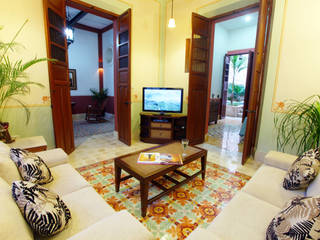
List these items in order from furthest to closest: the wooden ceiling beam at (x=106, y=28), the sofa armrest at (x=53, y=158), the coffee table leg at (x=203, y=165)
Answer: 1. the wooden ceiling beam at (x=106, y=28)
2. the coffee table leg at (x=203, y=165)
3. the sofa armrest at (x=53, y=158)

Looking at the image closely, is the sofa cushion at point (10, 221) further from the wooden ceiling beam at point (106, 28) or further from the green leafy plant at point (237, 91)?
the green leafy plant at point (237, 91)

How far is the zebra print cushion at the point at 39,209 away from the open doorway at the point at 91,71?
16.4 feet

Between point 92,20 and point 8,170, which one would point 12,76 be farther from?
point 92,20

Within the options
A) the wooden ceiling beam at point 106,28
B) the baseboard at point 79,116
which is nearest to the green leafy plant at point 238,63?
the wooden ceiling beam at point 106,28

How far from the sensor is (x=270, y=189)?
147 cm

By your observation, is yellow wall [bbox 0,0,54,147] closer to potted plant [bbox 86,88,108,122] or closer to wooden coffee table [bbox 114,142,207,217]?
wooden coffee table [bbox 114,142,207,217]

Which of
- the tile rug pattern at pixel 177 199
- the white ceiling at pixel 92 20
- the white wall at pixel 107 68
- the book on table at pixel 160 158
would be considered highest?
the white ceiling at pixel 92 20

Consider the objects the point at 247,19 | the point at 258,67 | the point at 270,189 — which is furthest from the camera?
the point at 247,19

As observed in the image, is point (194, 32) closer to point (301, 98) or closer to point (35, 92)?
point (301, 98)

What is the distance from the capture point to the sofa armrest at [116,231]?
A: 81 centimetres

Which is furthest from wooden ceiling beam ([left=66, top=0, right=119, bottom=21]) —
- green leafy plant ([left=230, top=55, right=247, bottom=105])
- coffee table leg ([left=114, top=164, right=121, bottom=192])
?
green leafy plant ([left=230, top=55, right=247, bottom=105])

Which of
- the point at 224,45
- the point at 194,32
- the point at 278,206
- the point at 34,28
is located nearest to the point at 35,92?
the point at 34,28

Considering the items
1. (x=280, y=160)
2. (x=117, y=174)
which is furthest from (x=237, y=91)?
(x=117, y=174)

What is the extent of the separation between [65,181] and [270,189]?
5.81 feet
